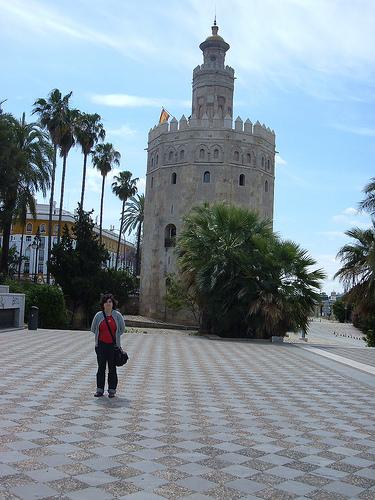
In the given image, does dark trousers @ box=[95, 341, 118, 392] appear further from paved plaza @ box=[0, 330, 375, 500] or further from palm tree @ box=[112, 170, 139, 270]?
palm tree @ box=[112, 170, 139, 270]

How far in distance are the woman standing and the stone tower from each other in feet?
101

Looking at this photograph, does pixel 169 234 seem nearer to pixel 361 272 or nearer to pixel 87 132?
pixel 87 132

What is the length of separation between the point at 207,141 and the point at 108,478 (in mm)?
37079

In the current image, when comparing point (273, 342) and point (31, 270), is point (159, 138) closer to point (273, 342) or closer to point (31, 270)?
point (273, 342)

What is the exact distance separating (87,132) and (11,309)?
66.1ft

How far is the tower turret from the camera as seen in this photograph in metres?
42.2

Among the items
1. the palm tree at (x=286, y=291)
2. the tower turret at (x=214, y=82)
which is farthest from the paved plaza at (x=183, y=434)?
the tower turret at (x=214, y=82)

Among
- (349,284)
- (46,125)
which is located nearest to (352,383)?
(349,284)

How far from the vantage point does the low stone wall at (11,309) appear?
19422 mm

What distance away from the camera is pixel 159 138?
138 feet

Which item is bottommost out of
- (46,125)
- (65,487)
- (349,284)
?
(65,487)

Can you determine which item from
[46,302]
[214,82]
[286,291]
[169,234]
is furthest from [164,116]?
[286,291]

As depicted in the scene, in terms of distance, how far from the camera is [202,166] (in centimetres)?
4012

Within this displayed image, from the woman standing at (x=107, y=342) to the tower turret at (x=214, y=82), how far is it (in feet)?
117
